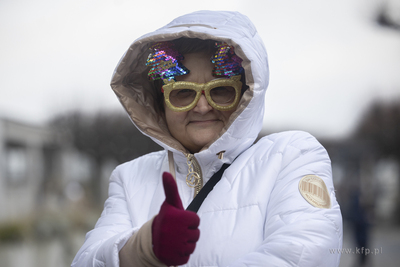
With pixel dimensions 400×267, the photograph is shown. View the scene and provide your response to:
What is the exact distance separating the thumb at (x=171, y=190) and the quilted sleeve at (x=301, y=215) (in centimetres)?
26

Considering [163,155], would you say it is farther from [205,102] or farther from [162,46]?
[162,46]

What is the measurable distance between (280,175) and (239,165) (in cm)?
19

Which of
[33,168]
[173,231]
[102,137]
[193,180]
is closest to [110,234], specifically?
[193,180]

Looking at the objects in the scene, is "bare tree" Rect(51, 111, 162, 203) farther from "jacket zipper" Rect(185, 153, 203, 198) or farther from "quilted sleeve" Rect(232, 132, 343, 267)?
"quilted sleeve" Rect(232, 132, 343, 267)

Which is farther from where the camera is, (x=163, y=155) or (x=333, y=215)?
(x=163, y=155)

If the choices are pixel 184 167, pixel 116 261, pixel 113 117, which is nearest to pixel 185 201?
pixel 184 167

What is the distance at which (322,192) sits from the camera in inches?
44.8

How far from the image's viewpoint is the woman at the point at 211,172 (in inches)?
39.3

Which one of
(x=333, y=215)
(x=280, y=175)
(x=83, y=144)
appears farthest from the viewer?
(x=83, y=144)

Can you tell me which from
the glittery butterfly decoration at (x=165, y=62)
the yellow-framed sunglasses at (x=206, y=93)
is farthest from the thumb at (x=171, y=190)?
the glittery butterfly decoration at (x=165, y=62)

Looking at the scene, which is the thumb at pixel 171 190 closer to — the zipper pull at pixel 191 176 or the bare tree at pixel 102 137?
the zipper pull at pixel 191 176

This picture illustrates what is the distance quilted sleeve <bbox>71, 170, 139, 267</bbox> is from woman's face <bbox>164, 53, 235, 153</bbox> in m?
0.39

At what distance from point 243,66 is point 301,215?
607mm

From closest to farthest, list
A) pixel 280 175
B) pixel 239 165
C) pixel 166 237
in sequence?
pixel 166 237, pixel 280 175, pixel 239 165
